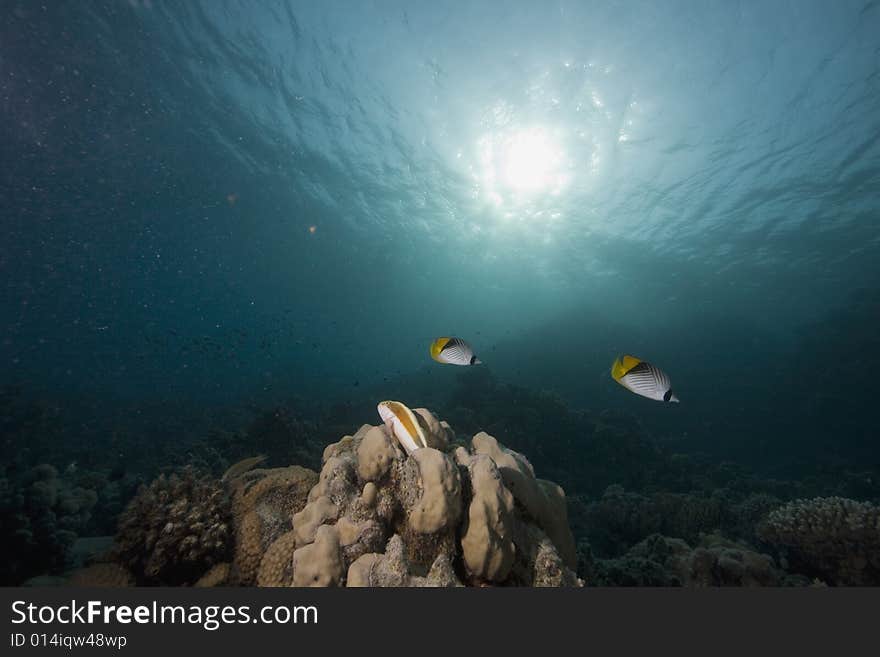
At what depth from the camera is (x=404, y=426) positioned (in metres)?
2.87

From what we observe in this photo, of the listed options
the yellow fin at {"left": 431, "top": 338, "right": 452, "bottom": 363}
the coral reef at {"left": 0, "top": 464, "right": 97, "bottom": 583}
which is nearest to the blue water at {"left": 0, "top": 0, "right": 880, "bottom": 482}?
the coral reef at {"left": 0, "top": 464, "right": 97, "bottom": 583}

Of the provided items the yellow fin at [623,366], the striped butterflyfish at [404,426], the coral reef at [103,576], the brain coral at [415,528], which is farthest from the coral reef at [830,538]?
the coral reef at [103,576]

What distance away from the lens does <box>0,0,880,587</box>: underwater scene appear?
3221 millimetres

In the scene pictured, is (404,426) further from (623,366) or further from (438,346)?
(623,366)

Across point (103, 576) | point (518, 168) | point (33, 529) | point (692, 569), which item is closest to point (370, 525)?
point (103, 576)

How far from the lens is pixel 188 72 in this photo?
20.4m

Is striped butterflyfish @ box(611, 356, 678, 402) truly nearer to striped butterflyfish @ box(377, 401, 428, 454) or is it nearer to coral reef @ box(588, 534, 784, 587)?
striped butterflyfish @ box(377, 401, 428, 454)

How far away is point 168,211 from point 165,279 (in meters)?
36.7

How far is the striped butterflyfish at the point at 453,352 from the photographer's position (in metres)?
3.69

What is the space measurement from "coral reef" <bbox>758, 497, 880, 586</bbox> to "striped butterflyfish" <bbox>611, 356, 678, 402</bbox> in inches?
194

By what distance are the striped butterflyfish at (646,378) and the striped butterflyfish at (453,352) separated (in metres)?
1.43

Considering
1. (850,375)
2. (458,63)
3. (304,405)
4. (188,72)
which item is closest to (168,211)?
(188,72)

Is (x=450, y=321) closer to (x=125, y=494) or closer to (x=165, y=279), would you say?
(x=165, y=279)

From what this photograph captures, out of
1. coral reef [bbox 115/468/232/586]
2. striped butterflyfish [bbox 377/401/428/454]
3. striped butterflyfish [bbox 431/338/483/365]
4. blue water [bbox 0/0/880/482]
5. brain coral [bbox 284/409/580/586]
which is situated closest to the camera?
brain coral [bbox 284/409/580/586]
